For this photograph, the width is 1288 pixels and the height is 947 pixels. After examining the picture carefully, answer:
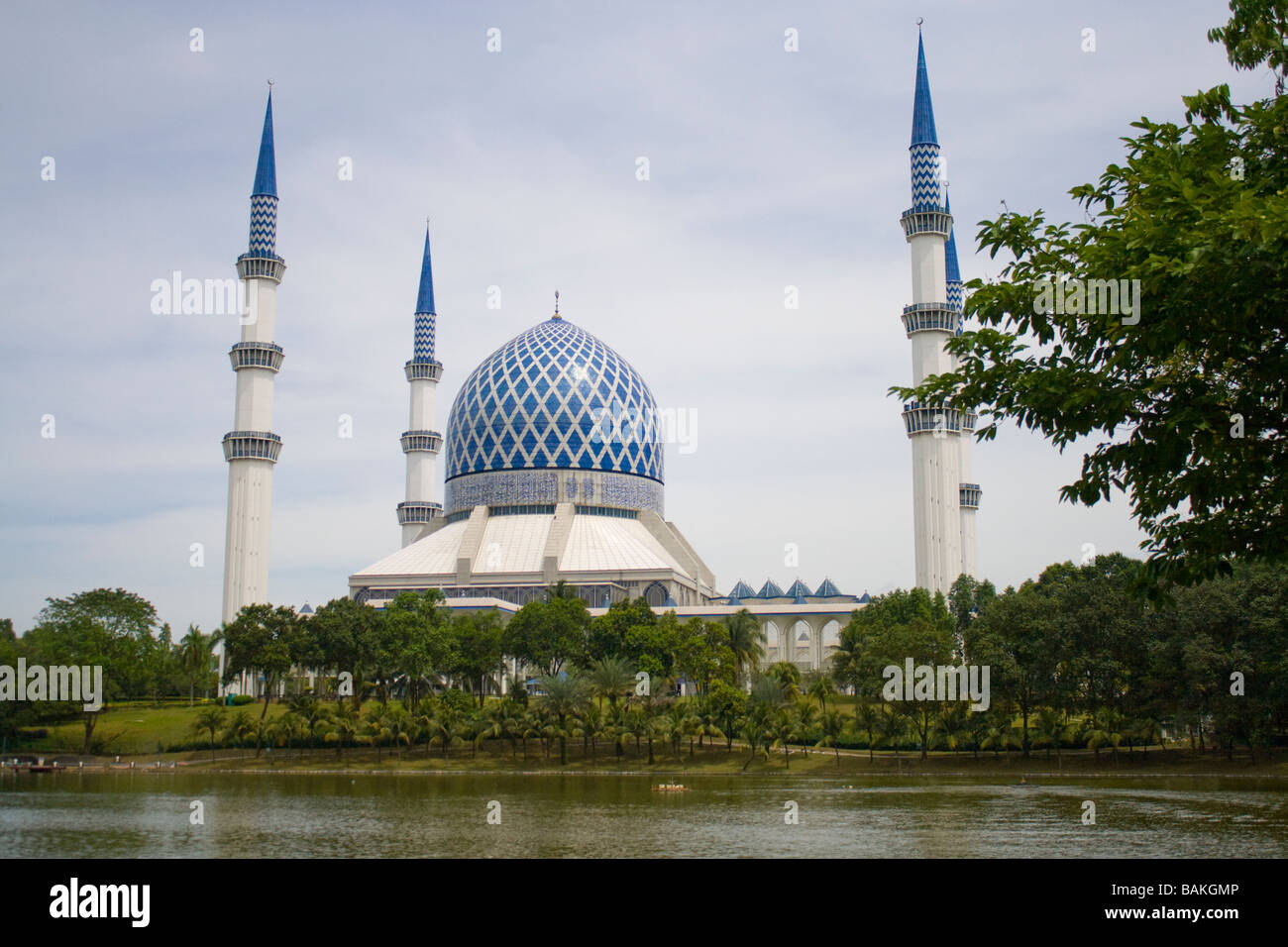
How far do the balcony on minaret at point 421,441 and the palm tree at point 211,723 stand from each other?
108 feet

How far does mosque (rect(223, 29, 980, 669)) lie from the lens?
193ft

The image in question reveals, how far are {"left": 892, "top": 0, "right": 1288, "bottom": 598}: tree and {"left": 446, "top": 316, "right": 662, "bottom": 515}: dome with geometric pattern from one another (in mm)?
60972

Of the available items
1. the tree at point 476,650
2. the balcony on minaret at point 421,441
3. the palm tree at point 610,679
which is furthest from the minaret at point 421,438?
the palm tree at point 610,679

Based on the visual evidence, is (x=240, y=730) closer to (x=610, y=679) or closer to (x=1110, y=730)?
(x=610, y=679)

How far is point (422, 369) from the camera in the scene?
77.9m

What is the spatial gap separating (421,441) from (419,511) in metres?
4.43

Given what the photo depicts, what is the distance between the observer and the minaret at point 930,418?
58.7 m

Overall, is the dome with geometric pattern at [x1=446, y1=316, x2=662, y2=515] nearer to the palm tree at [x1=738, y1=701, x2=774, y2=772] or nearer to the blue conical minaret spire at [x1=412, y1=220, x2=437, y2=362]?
the blue conical minaret spire at [x1=412, y1=220, x2=437, y2=362]

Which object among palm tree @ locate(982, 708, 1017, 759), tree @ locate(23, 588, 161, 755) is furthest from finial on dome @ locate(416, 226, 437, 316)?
palm tree @ locate(982, 708, 1017, 759)

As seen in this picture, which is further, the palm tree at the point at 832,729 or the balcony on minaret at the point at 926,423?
the balcony on minaret at the point at 926,423

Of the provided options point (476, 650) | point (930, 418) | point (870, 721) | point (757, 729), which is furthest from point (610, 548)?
point (870, 721)

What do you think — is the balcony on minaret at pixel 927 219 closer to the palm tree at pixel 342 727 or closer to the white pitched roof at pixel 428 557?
the white pitched roof at pixel 428 557
